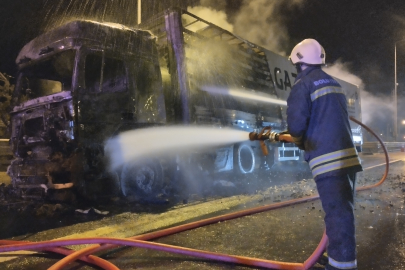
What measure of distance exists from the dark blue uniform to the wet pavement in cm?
61

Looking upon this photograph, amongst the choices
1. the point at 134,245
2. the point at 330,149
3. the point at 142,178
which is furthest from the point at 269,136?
the point at 142,178

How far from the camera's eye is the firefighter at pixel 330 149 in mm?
2271

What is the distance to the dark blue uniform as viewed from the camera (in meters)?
2.27

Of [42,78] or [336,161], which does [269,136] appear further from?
[42,78]

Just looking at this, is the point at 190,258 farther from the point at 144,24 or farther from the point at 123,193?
the point at 144,24

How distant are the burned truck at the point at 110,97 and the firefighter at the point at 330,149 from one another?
3.39m

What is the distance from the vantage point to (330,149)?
2348 millimetres

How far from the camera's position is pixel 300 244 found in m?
3.35

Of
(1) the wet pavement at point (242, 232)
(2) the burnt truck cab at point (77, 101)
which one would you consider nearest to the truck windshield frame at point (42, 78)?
(2) the burnt truck cab at point (77, 101)

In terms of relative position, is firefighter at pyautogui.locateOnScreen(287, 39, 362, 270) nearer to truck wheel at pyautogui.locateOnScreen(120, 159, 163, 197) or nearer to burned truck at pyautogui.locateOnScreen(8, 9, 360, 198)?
burned truck at pyautogui.locateOnScreen(8, 9, 360, 198)

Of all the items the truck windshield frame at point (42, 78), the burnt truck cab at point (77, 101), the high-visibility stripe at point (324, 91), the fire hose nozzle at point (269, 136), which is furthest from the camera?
the truck windshield frame at point (42, 78)

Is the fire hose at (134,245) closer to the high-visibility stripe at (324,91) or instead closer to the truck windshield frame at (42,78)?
the high-visibility stripe at (324,91)

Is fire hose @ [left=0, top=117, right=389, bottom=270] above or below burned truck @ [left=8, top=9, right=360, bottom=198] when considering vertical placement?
below

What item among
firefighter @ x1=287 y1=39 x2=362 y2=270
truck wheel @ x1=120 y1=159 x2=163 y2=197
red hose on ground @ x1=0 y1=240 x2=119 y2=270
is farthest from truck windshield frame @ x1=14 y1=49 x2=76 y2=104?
firefighter @ x1=287 y1=39 x2=362 y2=270
